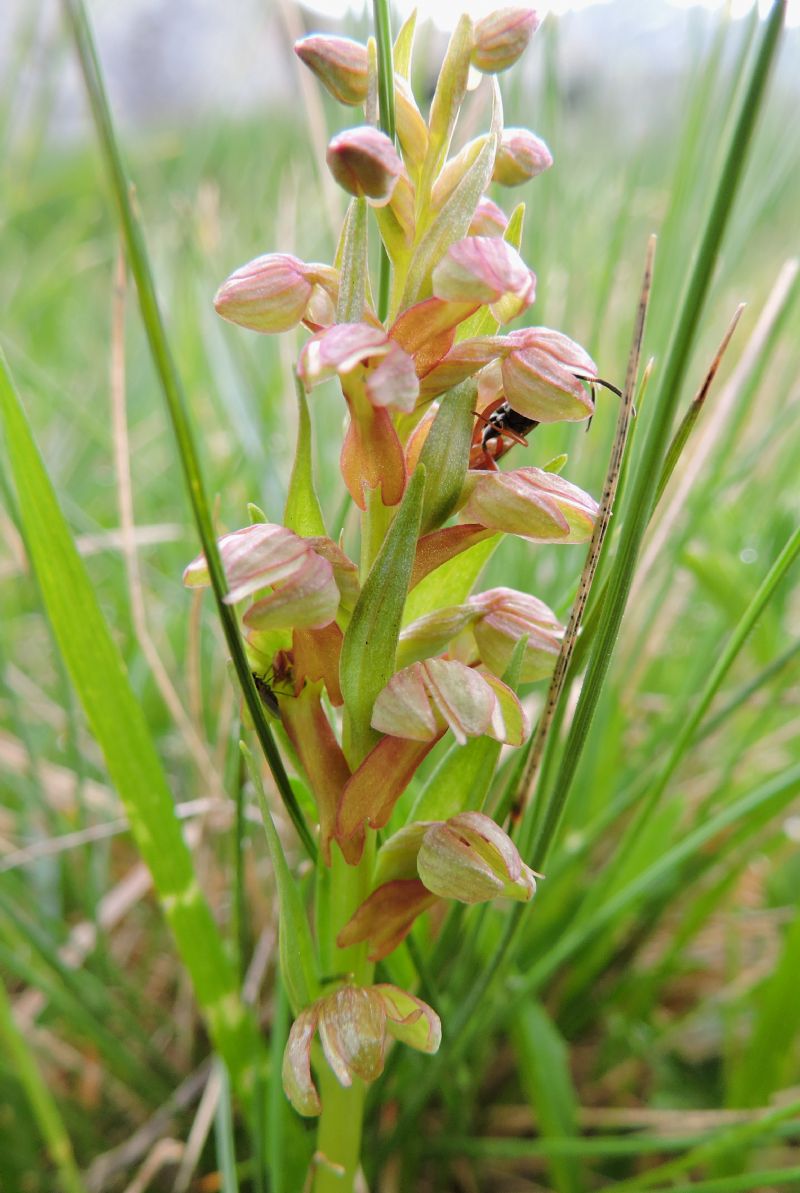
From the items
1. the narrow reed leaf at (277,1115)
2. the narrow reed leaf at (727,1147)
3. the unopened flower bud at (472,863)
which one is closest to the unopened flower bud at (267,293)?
the unopened flower bud at (472,863)

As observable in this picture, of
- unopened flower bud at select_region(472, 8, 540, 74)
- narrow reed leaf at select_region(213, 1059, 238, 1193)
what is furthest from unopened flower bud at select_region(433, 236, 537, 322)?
narrow reed leaf at select_region(213, 1059, 238, 1193)

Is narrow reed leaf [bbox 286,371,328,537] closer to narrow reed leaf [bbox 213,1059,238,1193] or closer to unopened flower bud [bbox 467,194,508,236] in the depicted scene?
unopened flower bud [bbox 467,194,508,236]

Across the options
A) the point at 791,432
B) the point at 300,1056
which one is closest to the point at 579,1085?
the point at 300,1056

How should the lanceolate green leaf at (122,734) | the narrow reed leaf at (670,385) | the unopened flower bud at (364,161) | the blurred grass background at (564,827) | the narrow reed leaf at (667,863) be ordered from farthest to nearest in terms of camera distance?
the blurred grass background at (564,827)
the narrow reed leaf at (667,863)
the lanceolate green leaf at (122,734)
the unopened flower bud at (364,161)
the narrow reed leaf at (670,385)

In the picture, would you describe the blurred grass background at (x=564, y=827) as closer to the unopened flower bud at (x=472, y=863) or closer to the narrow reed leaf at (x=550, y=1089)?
the narrow reed leaf at (x=550, y=1089)

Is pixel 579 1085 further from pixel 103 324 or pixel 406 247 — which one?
pixel 103 324
